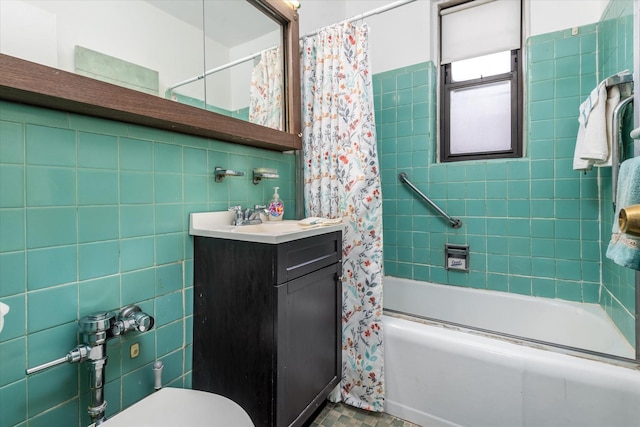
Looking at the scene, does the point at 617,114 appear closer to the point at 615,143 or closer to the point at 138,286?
the point at 615,143

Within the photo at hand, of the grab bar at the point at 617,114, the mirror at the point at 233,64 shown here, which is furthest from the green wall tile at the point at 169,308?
the grab bar at the point at 617,114

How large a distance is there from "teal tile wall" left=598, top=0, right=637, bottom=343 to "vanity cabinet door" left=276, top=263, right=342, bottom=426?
3.97 feet

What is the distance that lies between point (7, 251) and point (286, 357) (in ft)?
2.79

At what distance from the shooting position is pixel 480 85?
2035 mm

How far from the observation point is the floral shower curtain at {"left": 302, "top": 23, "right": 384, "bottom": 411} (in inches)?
55.9

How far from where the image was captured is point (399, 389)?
1374 mm

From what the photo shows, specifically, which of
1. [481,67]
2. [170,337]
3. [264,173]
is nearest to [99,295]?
[170,337]

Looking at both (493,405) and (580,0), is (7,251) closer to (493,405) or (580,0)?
(493,405)

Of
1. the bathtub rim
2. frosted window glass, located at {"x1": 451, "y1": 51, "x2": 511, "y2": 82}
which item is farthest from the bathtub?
frosted window glass, located at {"x1": 451, "y1": 51, "x2": 511, "y2": 82}

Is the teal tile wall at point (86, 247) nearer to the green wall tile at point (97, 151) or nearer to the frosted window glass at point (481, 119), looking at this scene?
the green wall tile at point (97, 151)

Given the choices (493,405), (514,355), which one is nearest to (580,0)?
(514,355)

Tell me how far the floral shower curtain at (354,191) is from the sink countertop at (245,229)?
0.20 metres

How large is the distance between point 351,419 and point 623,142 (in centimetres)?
178

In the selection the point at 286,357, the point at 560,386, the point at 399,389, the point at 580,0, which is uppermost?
the point at 580,0
